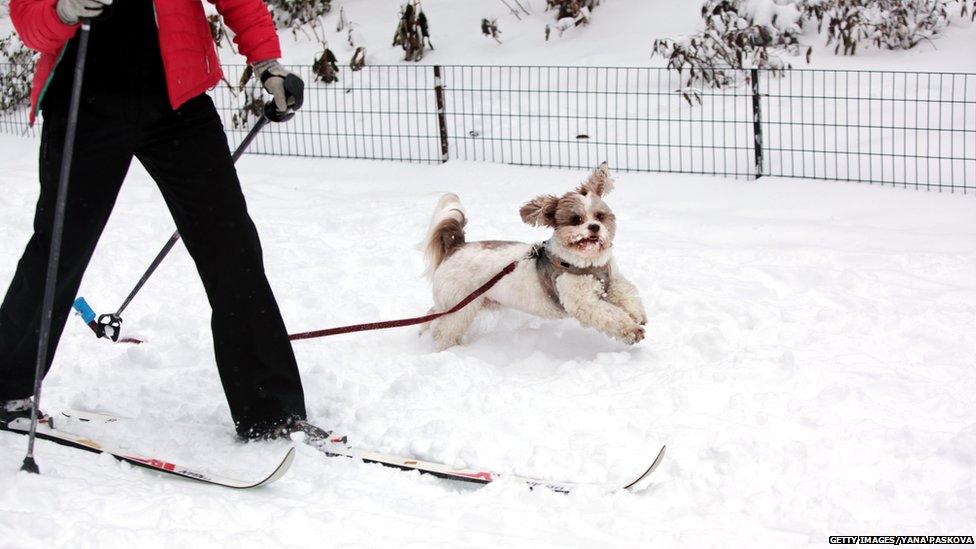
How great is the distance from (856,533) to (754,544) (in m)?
0.28

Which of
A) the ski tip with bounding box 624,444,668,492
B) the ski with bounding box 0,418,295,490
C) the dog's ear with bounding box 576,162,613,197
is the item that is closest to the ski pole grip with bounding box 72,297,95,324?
the ski with bounding box 0,418,295,490

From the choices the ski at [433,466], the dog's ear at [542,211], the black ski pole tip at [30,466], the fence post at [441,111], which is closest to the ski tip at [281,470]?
the ski at [433,466]

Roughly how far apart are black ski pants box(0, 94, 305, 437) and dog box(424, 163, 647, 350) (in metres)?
1.40

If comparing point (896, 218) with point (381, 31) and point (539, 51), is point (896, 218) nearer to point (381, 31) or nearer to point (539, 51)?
point (539, 51)

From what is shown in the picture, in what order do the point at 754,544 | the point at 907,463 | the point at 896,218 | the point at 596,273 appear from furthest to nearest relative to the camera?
the point at 896,218
the point at 596,273
the point at 907,463
the point at 754,544

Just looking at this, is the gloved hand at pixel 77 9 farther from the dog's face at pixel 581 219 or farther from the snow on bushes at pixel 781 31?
the snow on bushes at pixel 781 31

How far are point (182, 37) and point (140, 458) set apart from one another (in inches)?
53.9

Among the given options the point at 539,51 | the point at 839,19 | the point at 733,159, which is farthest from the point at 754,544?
A: the point at 539,51

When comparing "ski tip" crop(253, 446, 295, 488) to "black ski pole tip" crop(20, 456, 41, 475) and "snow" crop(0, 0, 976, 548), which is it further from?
"black ski pole tip" crop(20, 456, 41, 475)

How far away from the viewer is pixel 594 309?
426 centimetres

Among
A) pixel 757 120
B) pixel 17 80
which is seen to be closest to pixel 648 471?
pixel 757 120

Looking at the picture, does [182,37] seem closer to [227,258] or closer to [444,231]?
[227,258]

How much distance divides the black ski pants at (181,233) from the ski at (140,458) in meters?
0.15

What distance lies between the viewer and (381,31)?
40.6 ft
